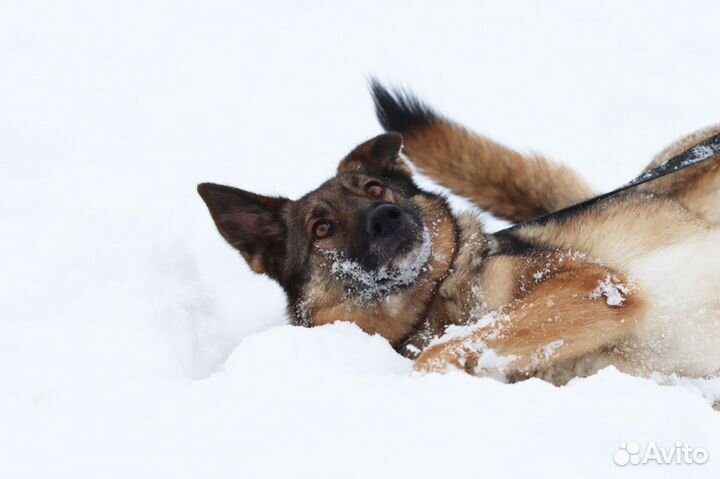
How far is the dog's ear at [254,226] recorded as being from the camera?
358cm

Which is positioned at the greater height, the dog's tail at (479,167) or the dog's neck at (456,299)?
the dog's tail at (479,167)

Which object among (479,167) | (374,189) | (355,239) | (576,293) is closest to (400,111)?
(479,167)

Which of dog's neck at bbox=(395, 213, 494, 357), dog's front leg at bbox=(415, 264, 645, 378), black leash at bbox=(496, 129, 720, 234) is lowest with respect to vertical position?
dog's front leg at bbox=(415, 264, 645, 378)

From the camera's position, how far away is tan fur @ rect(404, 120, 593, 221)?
4289 millimetres

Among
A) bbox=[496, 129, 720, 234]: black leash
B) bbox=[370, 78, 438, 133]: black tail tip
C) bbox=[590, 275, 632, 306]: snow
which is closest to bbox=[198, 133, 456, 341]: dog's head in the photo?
bbox=[370, 78, 438, 133]: black tail tip

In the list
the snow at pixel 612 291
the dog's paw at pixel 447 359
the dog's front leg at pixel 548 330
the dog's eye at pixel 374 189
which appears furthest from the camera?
the dog's eye at pixel 374 189

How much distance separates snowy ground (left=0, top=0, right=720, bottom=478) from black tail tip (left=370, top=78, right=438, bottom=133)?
1270 millimetres

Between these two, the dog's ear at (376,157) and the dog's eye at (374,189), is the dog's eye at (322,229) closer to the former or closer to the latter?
the dog's eye at (374,189)

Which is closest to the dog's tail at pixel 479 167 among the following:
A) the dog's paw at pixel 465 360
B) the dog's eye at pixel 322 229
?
the dog's eye at pixel 322 229

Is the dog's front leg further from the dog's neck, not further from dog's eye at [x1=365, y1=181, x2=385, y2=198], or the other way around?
dog's eye at [x1=365, y1=181, x2=385, y2=198]

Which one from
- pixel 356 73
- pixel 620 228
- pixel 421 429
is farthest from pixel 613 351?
pixel 356 73

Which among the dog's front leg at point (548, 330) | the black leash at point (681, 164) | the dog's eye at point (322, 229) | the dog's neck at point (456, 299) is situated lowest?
the dog's front leg at point (548, 330)

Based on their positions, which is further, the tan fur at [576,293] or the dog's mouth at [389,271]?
the dog's mouth at [389,271]

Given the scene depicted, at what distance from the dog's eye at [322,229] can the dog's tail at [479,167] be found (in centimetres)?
113
